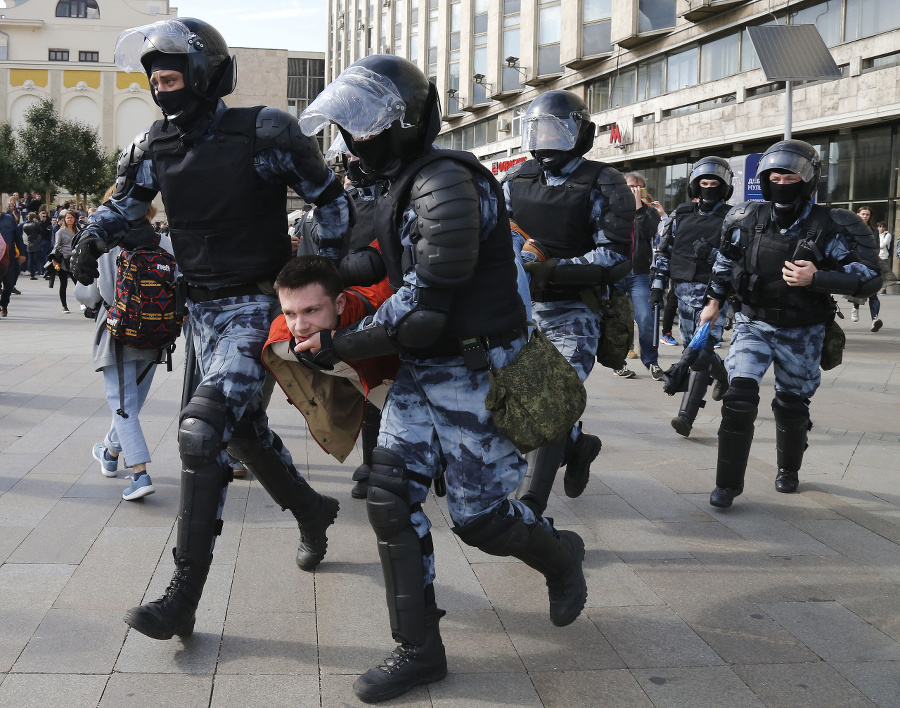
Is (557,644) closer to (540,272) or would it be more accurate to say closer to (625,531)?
(625,531)

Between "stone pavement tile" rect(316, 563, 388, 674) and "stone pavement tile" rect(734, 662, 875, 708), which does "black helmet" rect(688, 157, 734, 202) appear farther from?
"stone pavement tile" rect(734, 662, 875, 708)

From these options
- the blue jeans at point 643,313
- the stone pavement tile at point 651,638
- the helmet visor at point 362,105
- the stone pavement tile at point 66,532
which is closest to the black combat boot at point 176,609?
the stone pavement tile at point 66,532

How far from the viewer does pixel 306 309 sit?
3.06 metres

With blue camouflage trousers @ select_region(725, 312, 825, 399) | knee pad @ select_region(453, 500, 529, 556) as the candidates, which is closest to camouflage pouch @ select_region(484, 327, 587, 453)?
knee pad @ select_region(453, 500, 529, 556)

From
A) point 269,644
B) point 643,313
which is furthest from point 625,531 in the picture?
point 643,313

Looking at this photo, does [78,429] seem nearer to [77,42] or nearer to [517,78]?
[517,78]

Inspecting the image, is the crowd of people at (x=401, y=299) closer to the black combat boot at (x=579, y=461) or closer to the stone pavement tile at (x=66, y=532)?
the black combat boot at (x=579, y=461)

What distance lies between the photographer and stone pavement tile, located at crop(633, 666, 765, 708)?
2.87 meters

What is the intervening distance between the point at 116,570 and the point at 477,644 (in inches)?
59.9

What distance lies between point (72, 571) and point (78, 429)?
3052 mm

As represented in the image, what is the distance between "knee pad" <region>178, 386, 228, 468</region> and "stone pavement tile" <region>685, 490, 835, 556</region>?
240cm

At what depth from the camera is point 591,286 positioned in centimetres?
465

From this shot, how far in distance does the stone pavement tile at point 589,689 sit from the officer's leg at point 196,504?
3.60 ft

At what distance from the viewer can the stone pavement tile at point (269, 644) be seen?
3055 millimetres
